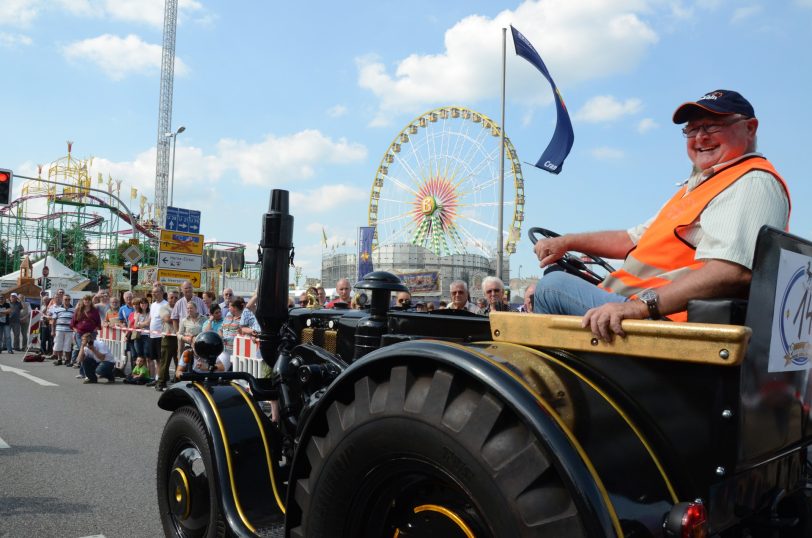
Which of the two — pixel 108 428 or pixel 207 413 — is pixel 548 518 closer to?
pixel 207 413

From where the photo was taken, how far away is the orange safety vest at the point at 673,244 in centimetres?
187

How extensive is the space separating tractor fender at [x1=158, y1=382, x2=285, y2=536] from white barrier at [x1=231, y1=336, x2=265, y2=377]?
5.83 metres

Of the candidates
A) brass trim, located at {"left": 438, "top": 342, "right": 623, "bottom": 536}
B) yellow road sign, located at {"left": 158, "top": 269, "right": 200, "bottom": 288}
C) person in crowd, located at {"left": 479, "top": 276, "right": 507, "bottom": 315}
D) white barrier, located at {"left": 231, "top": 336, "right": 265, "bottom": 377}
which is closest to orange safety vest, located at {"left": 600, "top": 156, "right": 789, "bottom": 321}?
brass trim, located at {"left": 438, "top": 342, "right": 623, "bottom": 536}

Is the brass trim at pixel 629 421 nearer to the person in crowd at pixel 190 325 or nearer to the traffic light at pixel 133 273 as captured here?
the person in crowd at pixel 190 325

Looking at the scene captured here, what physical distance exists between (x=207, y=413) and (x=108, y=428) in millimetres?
4962

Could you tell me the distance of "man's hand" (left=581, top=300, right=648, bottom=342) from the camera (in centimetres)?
163

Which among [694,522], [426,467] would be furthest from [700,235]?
[426,467]

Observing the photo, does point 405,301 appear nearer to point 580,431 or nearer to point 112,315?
point 580,431

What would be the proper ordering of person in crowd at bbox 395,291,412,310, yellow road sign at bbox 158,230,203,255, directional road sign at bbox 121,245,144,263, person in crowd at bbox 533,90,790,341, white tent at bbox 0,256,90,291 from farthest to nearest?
white tent at bbox 0,256,90,291 → yellow road sign at bbox 158,230,203,255 → directional road sign at bbox 121,245,144,263 → person in crowd at bbox 395,291,412,310 → person in crowd at bbox 533,90,790,341

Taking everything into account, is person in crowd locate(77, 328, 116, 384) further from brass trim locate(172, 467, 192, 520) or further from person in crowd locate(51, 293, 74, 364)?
brass trim locate(172, 467, 192, 520)

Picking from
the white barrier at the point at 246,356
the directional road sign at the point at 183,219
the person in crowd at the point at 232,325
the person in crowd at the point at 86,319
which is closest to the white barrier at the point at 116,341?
the person in crowd at the point at 86,319

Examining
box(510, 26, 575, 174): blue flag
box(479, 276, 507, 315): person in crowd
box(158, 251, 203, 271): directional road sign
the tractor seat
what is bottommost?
the tractor seat

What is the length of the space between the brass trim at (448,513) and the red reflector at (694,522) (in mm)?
498

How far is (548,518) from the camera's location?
138cm
